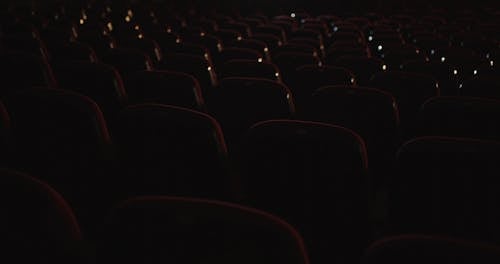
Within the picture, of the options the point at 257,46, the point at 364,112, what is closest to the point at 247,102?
the point at 364,112

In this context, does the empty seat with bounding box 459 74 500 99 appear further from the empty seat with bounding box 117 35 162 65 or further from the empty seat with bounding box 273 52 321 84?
the empty seat with bounding box 117 35 162 65

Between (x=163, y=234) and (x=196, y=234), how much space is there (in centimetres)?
6

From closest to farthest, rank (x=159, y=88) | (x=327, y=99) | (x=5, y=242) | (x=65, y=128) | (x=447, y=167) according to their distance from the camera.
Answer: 1. (x=5, y=242)
2. (x=447, y=167)
3. (x=65, y=128)
4. (x=327, y=99)
5. (x=159, y=88)

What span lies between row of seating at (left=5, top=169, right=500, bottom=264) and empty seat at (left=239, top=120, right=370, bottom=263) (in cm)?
68

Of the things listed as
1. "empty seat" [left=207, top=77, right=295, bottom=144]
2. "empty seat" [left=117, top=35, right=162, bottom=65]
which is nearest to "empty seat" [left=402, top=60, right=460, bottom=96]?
"empty seat" [left=207, top=77, right=295, bottom=144]

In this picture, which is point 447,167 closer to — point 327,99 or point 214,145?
point 214,145

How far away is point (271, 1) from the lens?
565 inches

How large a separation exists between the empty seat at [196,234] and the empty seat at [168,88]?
5.45ft

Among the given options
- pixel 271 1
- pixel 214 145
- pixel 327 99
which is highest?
pixel 214 145

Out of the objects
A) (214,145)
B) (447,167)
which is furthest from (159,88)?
(447,167)

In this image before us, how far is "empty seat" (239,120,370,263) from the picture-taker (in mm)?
1657

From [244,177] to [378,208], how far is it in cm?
126

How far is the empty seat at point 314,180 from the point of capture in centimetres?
166

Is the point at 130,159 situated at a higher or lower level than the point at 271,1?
higher
